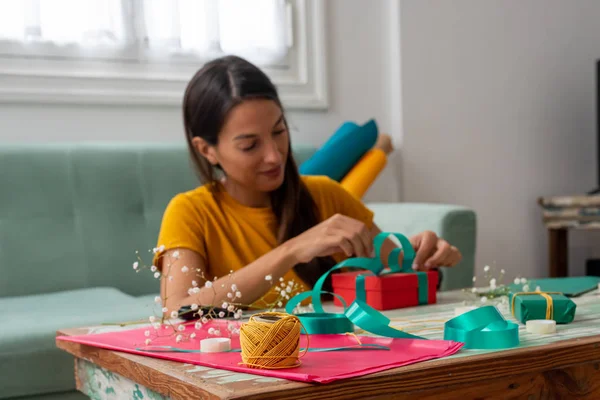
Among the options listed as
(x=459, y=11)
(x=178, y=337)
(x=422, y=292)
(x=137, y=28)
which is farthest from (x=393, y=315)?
(x=459, y=11)

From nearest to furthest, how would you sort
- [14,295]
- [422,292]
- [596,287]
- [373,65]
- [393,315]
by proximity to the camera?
1. [393,315]
2. [422,292]
3. [596,287]
4. [14,295]
5. [373,65]

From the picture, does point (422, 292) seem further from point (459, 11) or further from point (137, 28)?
point (459, 11)

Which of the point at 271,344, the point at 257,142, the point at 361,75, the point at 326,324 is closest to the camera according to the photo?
the point at 271,344

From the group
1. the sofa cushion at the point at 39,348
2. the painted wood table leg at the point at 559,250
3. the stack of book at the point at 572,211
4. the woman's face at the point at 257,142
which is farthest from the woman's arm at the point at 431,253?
the painted wood table leg at the point at 559,250

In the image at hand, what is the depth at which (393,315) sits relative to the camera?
127cm

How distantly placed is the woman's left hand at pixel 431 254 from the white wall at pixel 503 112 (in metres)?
1.63

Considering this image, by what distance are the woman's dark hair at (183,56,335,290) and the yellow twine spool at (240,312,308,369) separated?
0.79 metres

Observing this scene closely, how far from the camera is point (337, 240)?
137 centimetres

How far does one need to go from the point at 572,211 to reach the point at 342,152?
1.11 meters

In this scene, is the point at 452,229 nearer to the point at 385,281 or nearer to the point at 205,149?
the point at 205,149

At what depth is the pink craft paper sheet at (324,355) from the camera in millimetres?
820

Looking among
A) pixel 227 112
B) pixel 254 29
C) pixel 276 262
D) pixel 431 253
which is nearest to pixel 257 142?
pixel 227 112

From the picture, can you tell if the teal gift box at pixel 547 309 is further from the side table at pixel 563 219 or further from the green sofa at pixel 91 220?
the side table at pixel 563 219

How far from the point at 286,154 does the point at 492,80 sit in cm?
192
